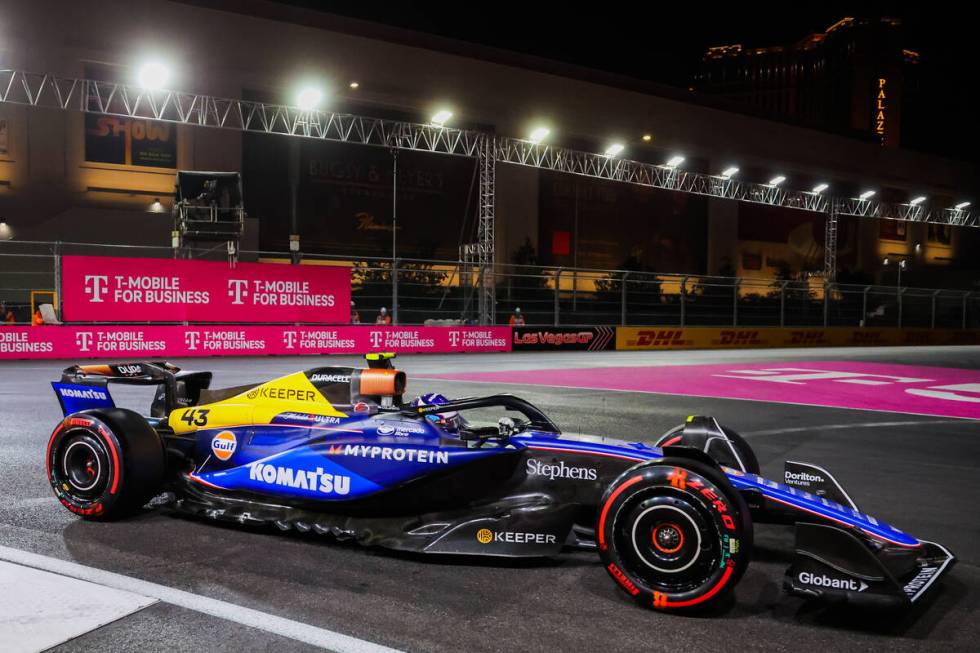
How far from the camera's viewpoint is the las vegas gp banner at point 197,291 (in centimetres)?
1836

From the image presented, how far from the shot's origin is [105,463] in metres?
4.79

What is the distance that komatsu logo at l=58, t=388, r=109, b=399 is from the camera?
5.36 meters

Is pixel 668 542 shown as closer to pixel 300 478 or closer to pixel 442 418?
pixel 442 418

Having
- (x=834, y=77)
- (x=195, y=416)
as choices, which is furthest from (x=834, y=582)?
(x=834, y=77)

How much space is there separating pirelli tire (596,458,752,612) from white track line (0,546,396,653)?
1.20 meters

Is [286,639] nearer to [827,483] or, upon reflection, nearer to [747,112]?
[827,483]

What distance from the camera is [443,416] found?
15.9ft

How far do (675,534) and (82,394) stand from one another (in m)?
4.31

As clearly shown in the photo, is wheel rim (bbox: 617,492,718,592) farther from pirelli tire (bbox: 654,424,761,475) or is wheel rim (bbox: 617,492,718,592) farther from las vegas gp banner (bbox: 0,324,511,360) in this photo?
las vegas gp banner (bbox: 0,324,511,360)

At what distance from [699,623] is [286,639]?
182cm

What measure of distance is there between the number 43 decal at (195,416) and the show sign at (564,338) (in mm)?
19134

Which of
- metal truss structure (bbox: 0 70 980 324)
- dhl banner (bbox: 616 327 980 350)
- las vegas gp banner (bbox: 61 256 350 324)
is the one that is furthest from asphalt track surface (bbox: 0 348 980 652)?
dhl banner (bbox: 616 327 980 350)

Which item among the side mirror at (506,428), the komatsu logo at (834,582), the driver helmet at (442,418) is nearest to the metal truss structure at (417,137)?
the driver helmet at (442,418)

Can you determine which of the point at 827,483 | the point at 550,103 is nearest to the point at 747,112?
the point at 550,103
